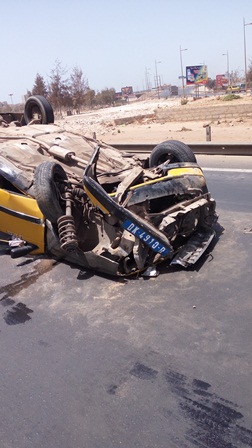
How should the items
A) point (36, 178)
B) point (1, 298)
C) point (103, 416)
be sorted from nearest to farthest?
point (103, 416)
point (1, 298)
point (36, 178)

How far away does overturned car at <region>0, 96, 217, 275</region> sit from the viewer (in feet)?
15.1

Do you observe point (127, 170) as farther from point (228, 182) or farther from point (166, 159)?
point (228, 182)

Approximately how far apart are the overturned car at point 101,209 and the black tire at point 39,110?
2.19 m

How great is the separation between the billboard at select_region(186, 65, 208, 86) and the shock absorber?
206 ft

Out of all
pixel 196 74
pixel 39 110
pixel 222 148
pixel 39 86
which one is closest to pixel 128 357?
pixel 39 110

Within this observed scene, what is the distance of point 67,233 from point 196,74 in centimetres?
6515

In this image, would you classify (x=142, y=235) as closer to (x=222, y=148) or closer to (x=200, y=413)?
(x=200, y=413)

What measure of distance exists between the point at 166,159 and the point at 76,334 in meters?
3.51

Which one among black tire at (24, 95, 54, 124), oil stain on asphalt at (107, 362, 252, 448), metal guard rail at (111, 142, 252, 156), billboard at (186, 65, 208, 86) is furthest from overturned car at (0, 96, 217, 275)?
billboard at (186, 65, 208, 86)

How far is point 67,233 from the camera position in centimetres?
462

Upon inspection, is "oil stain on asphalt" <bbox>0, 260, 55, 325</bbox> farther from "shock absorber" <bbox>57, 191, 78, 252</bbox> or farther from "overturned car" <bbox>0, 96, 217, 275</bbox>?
"shock absorber" <bbox>57, 191, 78, 252</bbox>

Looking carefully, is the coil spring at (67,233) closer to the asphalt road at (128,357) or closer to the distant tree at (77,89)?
Answer: the asphalt road at (128,357)

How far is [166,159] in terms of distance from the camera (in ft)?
21.4

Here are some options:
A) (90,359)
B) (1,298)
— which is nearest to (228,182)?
(1,298)
